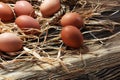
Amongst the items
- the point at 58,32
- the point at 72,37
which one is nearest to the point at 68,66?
the point at 72,37

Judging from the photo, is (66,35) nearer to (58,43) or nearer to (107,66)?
(58,43)

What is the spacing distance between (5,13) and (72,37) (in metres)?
0.29

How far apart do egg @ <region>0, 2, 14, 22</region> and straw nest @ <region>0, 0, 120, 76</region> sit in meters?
0.03

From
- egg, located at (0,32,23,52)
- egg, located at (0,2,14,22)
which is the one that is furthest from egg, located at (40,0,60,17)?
egg, located at (0,32,23,52)

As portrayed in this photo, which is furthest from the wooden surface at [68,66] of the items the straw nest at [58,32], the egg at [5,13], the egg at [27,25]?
the egg at [5,13]

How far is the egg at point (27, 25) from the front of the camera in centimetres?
117

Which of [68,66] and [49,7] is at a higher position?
[49,7]

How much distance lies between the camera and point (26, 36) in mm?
1144

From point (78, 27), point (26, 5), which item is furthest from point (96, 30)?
point (26, 5)

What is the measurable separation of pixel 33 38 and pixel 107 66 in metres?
0.28

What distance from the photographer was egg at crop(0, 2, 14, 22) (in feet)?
4.03

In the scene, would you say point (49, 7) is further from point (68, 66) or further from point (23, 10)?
point (68, 66)

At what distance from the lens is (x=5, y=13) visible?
1.23 metres

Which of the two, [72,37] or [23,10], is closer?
[72,37]
